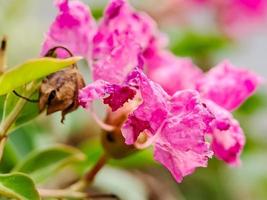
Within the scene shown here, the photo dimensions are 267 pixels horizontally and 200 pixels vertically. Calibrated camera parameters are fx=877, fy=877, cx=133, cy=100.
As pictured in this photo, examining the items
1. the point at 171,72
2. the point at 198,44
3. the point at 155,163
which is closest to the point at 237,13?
the point at 198,44

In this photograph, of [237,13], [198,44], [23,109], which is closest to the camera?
[23,109]

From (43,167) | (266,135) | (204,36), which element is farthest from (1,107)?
(266,135)

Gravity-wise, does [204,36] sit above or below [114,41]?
below

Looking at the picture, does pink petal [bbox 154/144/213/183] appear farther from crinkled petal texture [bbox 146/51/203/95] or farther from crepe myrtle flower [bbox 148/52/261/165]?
crinkled petal texture [bbox 146/51/203/95]

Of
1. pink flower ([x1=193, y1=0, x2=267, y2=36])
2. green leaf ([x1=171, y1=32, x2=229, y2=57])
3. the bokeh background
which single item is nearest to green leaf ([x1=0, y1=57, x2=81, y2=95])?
the bokeh background

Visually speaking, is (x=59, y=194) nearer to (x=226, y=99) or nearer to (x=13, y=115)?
(x=13, y=115)

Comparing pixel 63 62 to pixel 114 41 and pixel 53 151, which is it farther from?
pixel 53 151
